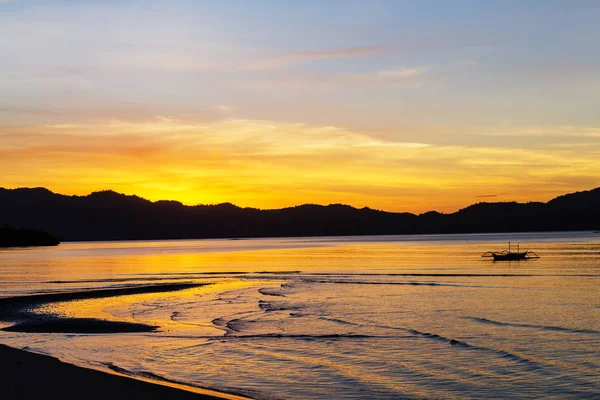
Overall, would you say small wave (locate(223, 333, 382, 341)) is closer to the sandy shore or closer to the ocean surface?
the ocean surface

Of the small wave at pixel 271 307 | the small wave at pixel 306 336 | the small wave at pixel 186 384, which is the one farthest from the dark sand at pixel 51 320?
the small wave at pixel 186 384

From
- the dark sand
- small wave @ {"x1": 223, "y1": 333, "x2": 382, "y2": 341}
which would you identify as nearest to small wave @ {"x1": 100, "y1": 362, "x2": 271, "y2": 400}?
small wave @ {"x1": 223, "y1": 333, "x2": 382, "y2": 341}

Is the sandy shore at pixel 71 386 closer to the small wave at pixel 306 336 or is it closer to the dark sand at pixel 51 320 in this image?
the small wave at pixel 306 336

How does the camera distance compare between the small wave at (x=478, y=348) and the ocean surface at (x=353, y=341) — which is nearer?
the ocean surface at (x=353, y=341)

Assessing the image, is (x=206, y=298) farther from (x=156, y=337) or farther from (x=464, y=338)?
(x=464, y=338)

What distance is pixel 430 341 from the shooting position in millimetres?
22766

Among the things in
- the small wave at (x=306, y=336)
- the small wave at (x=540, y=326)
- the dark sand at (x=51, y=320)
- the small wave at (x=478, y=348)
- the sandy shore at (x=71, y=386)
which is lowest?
the small wave at (x=478, y=348)

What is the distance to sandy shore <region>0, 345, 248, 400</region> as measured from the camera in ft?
45.3

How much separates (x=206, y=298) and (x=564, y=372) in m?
25.4

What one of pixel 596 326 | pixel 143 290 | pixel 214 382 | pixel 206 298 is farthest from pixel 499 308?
pixel 143 290

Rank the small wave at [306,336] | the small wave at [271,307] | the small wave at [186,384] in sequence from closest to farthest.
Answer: the small wave at [186,384] < the small wave at [306,336] < the small wave at [271,307]

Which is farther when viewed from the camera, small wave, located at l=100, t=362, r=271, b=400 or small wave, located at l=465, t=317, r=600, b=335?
small wave, located at l=465, t=317, r=600, b=335

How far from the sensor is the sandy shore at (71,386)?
45.3 feet

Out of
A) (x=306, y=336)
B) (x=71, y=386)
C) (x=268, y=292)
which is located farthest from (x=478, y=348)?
(x=268, y=292)
